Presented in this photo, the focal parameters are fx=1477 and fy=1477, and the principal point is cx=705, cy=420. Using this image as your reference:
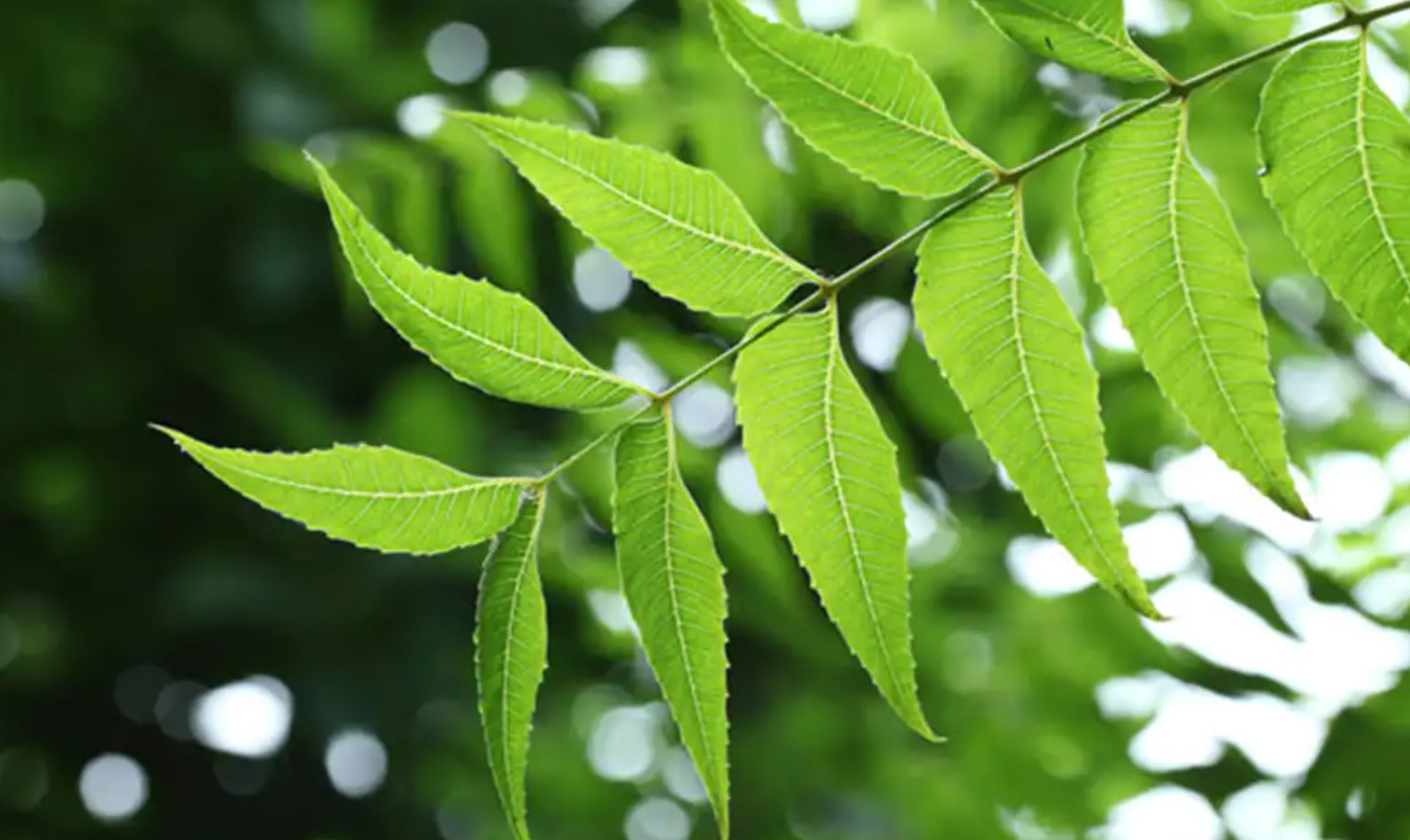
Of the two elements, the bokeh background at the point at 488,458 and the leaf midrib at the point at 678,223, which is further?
the bokeh background at the point at 488,458

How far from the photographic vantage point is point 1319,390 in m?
1.78

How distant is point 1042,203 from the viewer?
61.6 inches

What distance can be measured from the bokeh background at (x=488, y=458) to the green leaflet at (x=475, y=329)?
78 cm

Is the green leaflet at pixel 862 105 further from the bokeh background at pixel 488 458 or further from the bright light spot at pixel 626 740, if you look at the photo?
the bright light spot at pixel 626 740

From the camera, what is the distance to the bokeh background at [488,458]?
1563 millimetres

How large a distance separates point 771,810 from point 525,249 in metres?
0.83

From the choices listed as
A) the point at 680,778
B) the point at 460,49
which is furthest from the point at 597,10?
the point at 680,778

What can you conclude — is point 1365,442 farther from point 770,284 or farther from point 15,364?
point 15,364

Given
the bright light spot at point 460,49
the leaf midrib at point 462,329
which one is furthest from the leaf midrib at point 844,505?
Answer: the bright light spot at point 460,49

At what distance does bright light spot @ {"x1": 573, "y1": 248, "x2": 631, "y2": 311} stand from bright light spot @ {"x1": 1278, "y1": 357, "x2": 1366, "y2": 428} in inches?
36.4

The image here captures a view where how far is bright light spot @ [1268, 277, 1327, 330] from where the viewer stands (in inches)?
65.7

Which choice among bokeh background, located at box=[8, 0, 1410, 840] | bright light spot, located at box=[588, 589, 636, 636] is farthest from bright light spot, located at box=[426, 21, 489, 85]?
bright light spot, located at box=[588, 589, 636, 636]

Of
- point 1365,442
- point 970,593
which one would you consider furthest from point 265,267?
point 1365,442

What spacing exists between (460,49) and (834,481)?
6.57 feet
